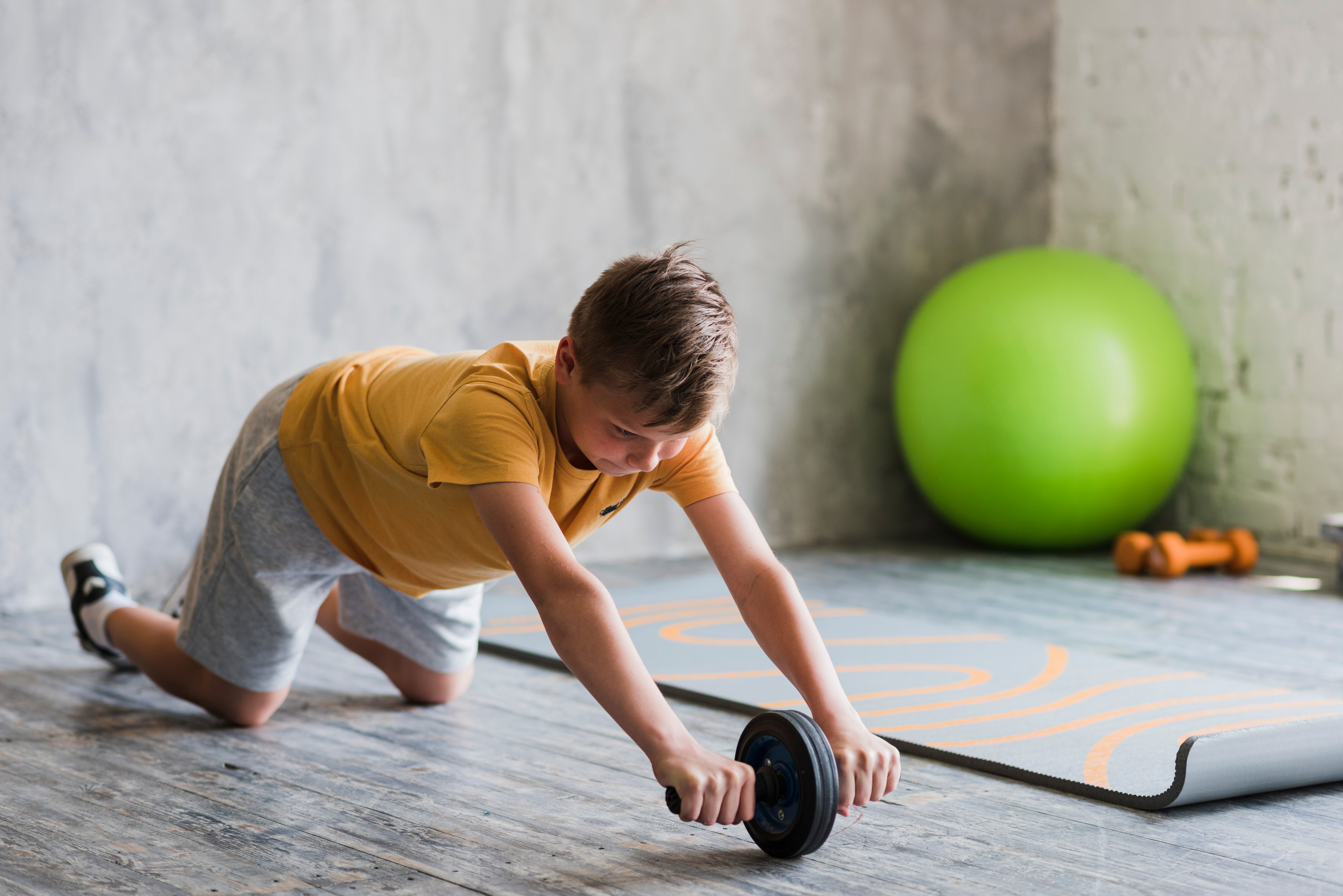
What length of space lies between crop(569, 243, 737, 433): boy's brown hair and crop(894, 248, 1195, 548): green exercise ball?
2.30 meters

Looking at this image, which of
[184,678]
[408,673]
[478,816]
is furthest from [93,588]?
[478,816]

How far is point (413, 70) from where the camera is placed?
329 cm

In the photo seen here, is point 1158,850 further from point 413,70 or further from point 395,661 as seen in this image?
point 413,70

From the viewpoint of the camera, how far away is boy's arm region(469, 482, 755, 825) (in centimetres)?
129

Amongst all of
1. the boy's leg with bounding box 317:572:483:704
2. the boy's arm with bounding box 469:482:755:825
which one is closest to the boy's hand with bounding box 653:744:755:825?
the boy's arm with bounding box 469:482:755:825

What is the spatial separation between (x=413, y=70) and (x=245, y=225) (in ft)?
1.83

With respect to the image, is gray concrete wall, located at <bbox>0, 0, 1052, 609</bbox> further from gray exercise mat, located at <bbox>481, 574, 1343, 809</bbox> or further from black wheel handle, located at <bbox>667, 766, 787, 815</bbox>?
black wheel handle, located at <bbox>667, 766, 787, 815</bbox>

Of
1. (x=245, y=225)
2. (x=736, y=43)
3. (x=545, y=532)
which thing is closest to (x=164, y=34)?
(x=245, y=225)

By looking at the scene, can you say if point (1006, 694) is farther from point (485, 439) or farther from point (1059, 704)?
point (485, 439)

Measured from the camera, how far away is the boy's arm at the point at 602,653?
1.29m

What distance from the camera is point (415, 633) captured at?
2.10 metres

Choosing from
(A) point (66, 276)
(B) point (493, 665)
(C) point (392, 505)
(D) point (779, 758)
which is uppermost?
(A) point (66, 276)

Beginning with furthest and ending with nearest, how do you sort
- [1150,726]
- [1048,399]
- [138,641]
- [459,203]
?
1. [1048,399]
2. [459,203]
3. [138,641]
4. [1150,726]

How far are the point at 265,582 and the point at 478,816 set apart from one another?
49cm
